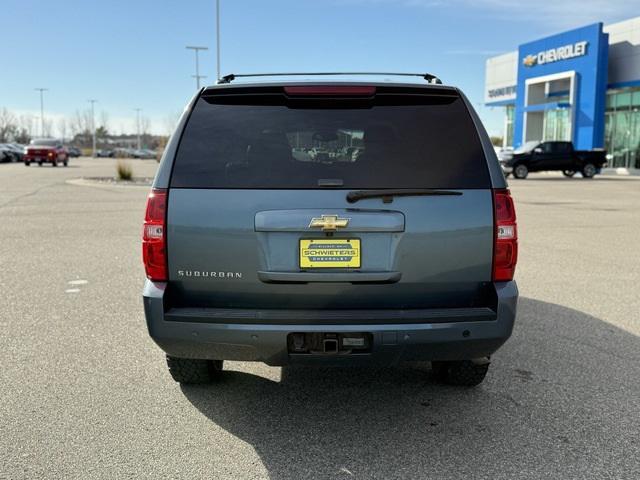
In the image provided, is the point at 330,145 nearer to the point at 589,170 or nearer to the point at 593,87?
the point at 589,170

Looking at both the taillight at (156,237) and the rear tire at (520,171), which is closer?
the taillight at (156,237)

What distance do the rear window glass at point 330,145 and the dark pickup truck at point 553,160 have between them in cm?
2981

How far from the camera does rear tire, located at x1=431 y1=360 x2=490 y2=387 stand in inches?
157

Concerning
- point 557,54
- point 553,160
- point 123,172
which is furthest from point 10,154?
point 553,160

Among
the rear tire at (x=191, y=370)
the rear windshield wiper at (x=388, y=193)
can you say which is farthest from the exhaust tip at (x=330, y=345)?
the rear tire at (x=191, y=370)

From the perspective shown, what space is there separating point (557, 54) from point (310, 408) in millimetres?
44050

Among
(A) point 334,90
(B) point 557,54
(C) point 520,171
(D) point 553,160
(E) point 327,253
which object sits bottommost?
(E) point 327,253

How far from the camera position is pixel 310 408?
12.7 feet

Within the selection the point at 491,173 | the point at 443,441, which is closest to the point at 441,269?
the point at 491,173

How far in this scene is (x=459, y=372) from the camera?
4.08 metres

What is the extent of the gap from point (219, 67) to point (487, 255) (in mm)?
44863

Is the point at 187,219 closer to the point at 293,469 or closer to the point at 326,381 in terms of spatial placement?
the point at 293,469

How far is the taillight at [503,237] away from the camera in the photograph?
3.29 m

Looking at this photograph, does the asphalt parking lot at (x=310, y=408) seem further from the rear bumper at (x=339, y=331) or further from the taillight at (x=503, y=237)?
the taillight at (x=503, y=237)
